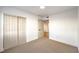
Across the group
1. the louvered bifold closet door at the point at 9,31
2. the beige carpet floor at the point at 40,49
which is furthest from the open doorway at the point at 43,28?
the louvered bifold closet door at the point at 9,31

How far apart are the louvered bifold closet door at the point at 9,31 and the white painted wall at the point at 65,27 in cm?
171

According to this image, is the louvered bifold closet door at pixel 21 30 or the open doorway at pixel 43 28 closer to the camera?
the open doorway at pixel 43 28

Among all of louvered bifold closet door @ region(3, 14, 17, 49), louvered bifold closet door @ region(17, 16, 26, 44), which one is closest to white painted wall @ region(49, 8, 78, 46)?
louvered bifold closet door @ region(17, 16, 26, 44)

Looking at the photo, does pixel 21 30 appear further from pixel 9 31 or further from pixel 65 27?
pixel 65 27

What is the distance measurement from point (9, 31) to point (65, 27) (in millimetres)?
2577

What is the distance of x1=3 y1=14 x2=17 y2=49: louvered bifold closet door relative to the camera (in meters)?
2.76

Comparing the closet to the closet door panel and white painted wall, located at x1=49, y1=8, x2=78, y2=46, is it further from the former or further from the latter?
white painted wall, located at x1=49, y1=8, x2=78, y2=46

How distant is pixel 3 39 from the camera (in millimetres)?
2660

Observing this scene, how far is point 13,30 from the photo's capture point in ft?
10.4

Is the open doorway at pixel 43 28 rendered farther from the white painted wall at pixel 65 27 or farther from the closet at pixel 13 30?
the closet at pixel 13 30

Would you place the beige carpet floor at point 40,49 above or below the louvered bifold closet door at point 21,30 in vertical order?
below

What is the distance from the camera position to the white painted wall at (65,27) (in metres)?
3.31

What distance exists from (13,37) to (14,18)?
782 mm
